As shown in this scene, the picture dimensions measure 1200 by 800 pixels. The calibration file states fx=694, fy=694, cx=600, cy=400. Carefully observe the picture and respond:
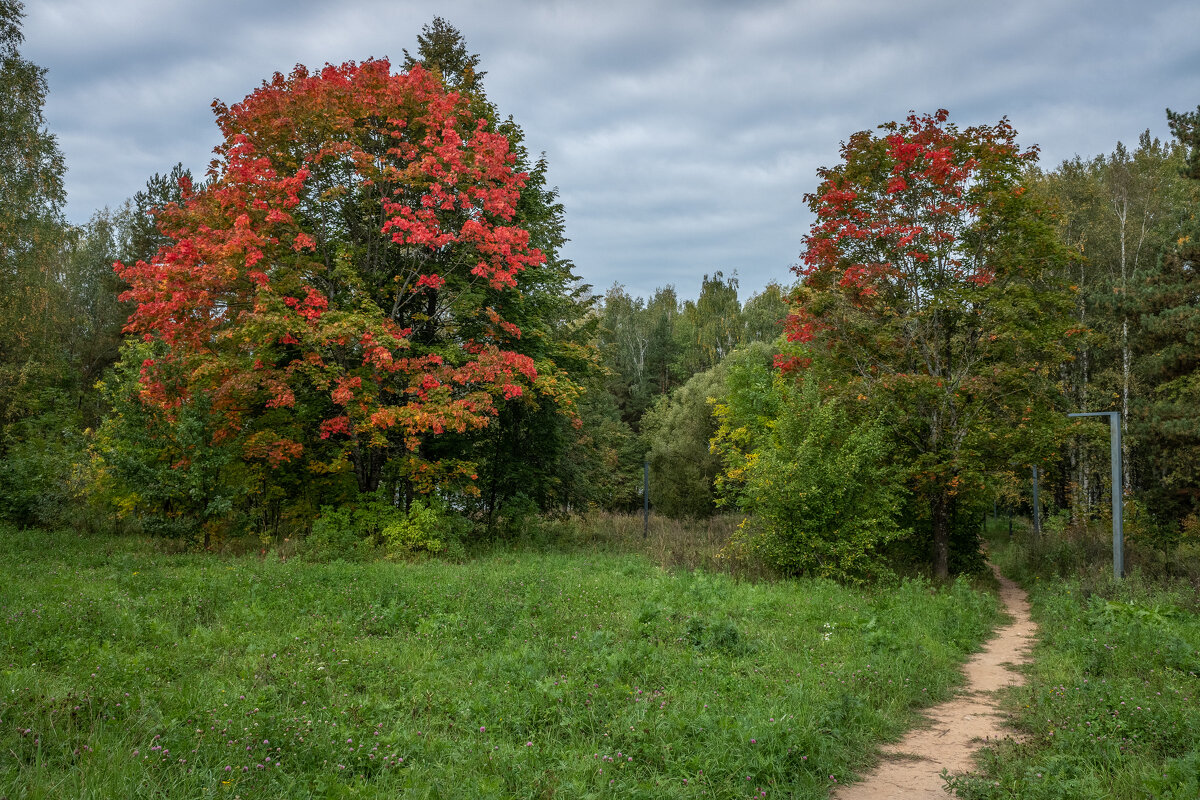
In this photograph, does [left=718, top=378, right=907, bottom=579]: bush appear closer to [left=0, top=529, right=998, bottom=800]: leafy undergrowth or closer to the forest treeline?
the forest treeline

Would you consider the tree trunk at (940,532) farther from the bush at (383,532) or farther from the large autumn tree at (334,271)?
the bush at (383,532)

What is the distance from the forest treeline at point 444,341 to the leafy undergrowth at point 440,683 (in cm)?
339

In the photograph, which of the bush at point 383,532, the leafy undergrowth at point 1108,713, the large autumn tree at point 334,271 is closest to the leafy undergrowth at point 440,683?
the leafy undergrowth at point 1108,713

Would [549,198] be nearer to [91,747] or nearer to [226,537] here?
[226,537]

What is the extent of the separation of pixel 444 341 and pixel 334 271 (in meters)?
3.04

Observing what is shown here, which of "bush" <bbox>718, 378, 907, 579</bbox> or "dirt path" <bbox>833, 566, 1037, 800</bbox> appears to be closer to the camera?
"dirt path" <bbox>833, 566, 1037, 800</bbox>

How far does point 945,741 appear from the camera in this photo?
19.9 ft

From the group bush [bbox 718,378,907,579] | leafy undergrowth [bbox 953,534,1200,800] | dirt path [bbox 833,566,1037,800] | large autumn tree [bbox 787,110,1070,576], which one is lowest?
dirt path [bbox 833,566,1037,800]

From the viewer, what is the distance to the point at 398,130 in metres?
15.5

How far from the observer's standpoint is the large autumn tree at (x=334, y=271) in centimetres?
1369

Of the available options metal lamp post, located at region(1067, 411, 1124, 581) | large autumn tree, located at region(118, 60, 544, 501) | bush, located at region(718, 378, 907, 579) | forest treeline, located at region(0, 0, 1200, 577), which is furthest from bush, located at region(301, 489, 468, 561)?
metal lamp post, located at region(1067, 411, 1124, 581)

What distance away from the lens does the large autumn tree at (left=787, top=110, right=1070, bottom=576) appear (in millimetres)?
14070

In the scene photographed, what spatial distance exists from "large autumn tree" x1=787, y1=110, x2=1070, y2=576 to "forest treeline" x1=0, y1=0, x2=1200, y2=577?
60 mm

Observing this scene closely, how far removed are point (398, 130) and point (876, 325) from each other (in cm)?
1151
